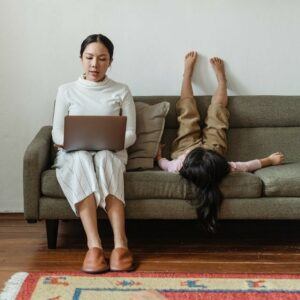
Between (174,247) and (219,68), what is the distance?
1113 mm

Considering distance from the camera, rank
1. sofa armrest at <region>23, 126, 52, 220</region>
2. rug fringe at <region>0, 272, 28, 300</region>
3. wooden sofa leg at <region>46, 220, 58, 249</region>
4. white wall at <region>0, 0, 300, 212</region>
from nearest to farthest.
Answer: rug fringe at <region>0, 272, 28, 300</region> → sofa armrest at <region>23, 126, 52, 220</region> → wooden sofa leg at <region>46, 220, 58, 249</region> → white wall at <region>0, 0, 300, 212</region>

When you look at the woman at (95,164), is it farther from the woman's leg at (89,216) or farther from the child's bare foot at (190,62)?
the child's bare foot at (190,62)

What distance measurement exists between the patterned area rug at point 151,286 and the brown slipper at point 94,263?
3 cm

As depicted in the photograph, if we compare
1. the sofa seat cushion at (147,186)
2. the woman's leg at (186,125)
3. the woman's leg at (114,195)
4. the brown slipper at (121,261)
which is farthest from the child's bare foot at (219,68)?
the brown slipper at (121,261)

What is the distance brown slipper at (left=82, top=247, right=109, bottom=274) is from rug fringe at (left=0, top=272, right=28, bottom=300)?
0.26 meters

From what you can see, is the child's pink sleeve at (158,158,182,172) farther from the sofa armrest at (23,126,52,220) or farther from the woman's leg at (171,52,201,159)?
the sofa armrest at (23,126,52,220)

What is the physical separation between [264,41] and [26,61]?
4.72 ft

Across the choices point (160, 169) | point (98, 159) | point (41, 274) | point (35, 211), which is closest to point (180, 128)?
point (160, 169)

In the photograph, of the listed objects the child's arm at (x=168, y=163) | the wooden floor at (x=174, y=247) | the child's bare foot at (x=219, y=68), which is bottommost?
the wooden floor at (x=174, y=247)

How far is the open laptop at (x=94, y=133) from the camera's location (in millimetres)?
2346

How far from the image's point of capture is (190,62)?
9.93ft

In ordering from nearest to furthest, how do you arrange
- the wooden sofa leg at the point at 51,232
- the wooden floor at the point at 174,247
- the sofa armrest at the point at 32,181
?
the wooden floor at the point at 174,247
the sofa armrest at the point at 32,181
the wooden sofa leg at the point at 51,232

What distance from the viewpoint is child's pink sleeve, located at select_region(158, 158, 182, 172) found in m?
2.57

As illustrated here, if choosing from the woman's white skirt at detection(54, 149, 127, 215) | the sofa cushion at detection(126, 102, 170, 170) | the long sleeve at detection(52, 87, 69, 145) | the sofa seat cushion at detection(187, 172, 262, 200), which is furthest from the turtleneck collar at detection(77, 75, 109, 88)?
the sofa seat cushion at detection(187, 172, 262, 200)
